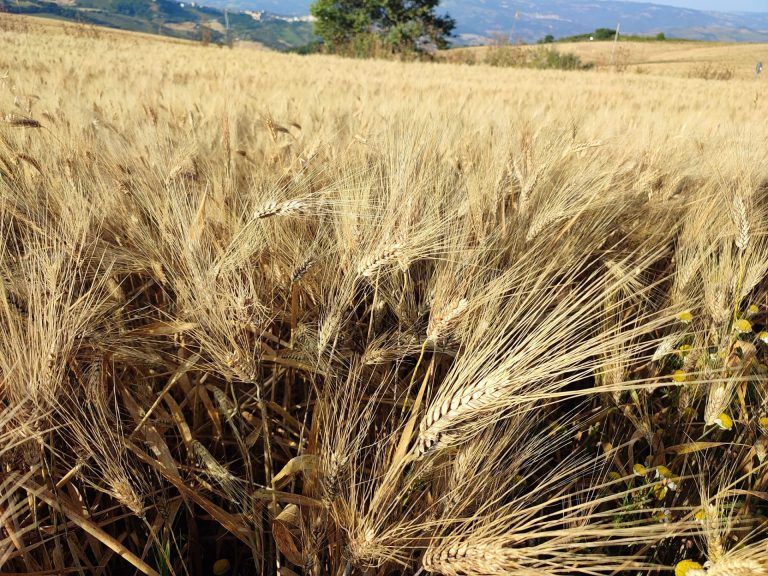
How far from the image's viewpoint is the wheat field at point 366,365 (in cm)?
70

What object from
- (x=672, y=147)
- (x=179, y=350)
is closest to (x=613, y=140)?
(x=672, y=147)

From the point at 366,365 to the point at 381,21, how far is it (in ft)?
123

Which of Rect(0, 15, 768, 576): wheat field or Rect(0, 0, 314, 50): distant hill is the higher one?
Rect(0, 0, 314, 50): distant hill

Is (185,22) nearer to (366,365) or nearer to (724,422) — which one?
(366,365)

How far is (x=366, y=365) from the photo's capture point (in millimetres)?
1107

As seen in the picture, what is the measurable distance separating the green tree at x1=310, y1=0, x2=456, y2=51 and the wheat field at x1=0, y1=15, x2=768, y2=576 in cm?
3086

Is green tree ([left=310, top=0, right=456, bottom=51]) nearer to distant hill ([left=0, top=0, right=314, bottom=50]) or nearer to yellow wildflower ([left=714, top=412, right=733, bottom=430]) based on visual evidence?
yellow wildflower ([left=714, top=412, right=733, bottom=430])

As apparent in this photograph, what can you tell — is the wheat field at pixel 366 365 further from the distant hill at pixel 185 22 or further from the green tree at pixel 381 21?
the distant hill at pixel 185 22

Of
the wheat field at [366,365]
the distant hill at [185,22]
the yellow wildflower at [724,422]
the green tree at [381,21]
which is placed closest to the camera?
the wheat field at [366,365]

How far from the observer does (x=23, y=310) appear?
907 mm

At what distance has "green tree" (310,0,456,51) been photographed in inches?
1173

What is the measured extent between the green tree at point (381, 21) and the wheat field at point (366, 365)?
30858 mm

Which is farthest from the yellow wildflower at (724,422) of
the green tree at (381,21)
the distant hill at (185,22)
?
the distant hill at (185,22)

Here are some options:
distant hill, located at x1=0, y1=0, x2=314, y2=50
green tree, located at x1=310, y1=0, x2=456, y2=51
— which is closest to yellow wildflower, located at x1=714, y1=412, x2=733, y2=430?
green tree, located at x1=310, y1=0, x2=456, y2=51
